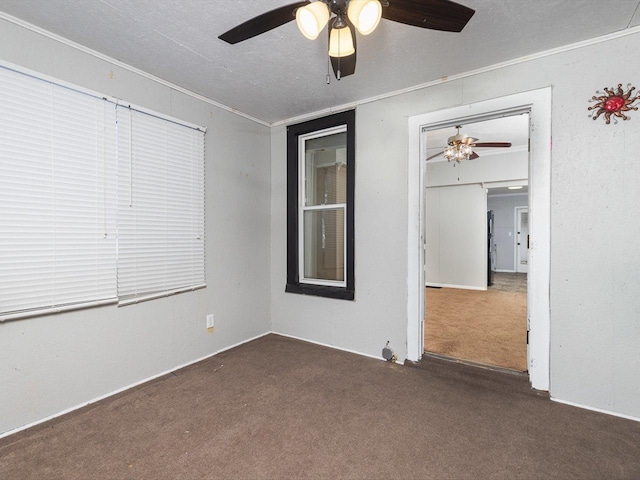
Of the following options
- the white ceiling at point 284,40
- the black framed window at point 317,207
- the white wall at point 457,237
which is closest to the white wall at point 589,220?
the white ceiling at point 284,40

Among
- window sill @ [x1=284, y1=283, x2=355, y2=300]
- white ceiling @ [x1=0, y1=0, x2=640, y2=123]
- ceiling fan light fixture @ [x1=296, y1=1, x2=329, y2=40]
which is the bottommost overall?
window sill @ [x1=284, y1=283, x2=355, y2=300]

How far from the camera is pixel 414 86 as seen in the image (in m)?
2.73

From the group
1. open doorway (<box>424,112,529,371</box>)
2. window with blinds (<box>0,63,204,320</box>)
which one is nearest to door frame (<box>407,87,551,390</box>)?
open doorway (<box>424,112,529,371</box>)

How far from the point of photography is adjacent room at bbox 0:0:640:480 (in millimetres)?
1710

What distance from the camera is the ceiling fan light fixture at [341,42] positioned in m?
1.51

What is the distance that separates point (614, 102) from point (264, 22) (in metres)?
2.28

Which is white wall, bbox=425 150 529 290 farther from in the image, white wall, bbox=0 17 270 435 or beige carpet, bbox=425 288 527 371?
white wall, bbox=0 17 270 435

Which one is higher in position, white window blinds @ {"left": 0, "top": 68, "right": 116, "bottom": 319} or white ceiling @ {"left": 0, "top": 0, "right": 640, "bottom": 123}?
white ceiling @ {"left": 0, "top": 0, "right": 640, "bottom": 123}

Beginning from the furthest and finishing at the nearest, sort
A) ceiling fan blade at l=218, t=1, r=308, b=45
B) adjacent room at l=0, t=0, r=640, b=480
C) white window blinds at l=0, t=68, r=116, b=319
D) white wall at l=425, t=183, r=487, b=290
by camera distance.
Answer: white wall at l=425, t=183, r=487, b=290, white window blinds at l=0, t=68, r=116, b=319, adjacent room at l=0, t=0, r=640, b=480, ceiling fan blade at l=218, t=1, r=308, b=45

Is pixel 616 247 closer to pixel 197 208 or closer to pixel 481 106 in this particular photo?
pixel 481 106

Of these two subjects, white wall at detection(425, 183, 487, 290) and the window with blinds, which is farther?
white wall at detection(425, 183, 487, 290)

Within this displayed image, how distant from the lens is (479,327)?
3.78 metres

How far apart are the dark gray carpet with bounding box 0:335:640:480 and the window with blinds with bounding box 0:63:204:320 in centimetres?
83

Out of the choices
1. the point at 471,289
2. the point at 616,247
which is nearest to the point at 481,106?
the point at 616,247
